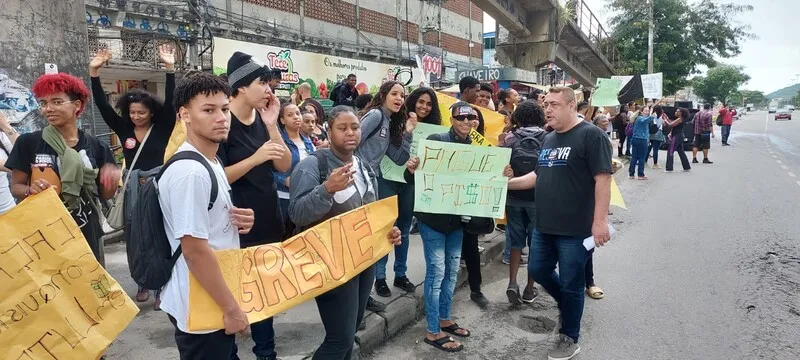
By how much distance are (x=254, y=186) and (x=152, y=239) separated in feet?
3.00

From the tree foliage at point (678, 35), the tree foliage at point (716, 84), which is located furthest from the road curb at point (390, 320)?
the tree foliage at point (716, 84)

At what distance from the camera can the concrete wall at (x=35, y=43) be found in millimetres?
4125

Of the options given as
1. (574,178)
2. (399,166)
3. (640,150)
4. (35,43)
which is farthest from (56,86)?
(640,150)

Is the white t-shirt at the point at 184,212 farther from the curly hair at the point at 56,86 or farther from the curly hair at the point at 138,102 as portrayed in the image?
the curly hair at the point at 138,102

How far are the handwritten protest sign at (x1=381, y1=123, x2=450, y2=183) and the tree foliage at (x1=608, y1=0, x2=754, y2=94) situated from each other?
1093 inches

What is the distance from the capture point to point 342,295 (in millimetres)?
2553

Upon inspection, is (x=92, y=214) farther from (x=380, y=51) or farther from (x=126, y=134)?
(x=380, y=51)

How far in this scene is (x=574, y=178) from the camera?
11.3ft

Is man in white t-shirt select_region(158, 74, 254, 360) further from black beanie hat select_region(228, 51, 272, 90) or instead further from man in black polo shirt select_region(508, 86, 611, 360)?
man in black polo shirt select_region(508, 86, 611, 360)

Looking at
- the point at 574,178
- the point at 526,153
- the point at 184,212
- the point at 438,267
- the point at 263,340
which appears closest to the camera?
the point at 184,212

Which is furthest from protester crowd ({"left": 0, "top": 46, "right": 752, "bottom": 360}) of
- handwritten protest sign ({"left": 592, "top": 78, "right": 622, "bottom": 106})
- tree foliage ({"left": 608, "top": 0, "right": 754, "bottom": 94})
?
tree foliage ({"left": 608, "top": 0, "right": 754, "bottom": 94})

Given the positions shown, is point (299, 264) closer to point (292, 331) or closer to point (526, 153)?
point (292, 331)

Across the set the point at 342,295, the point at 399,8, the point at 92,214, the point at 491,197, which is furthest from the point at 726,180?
the point at 399,8

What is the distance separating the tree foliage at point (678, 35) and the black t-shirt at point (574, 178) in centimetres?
2805
